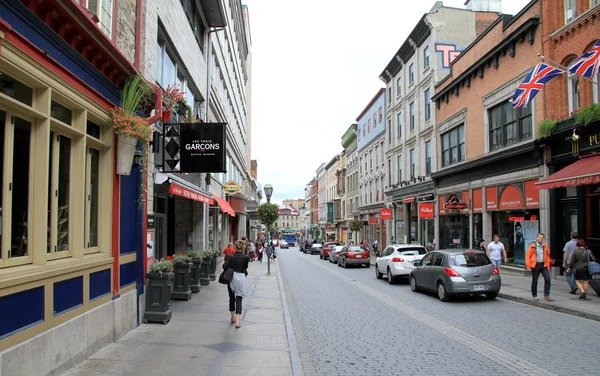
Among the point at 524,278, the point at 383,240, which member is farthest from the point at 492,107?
the point at 383,240

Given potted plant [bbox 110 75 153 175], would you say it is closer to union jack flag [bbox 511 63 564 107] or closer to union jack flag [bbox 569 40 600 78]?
union jack flag [bbox 569 40 600 78]

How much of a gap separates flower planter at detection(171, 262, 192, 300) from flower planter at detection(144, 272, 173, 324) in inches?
109

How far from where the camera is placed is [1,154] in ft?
16.4

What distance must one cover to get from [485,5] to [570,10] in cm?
1730

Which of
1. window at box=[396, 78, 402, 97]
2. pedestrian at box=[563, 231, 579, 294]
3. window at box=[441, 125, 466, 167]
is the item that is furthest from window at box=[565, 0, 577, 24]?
window at box=[396, 78, 402, 97]

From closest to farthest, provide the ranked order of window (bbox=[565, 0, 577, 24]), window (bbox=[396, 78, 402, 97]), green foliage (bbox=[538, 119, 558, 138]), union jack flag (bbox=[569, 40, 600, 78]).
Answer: union jack flag (bbox=[569, 40, 600, 78]) < window (bbox=[565, 0, 577, 24]) < green foliage (bbox=[538, 119, 558, 138]) < window (bbox=[396, 78, 402, 97])

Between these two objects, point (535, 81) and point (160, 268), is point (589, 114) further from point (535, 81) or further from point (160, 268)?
point (160, 268)

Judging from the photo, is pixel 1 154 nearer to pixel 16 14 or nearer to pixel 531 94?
pixel 16 14

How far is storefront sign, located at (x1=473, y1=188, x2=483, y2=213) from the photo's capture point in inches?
889

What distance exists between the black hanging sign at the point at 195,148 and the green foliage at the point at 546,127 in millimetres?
12049

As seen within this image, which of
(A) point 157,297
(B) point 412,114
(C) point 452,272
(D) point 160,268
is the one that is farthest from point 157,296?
(B) point 412,114

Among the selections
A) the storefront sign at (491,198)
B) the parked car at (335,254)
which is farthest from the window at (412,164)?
the storefront sign at (491,198)

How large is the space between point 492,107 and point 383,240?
22.4m

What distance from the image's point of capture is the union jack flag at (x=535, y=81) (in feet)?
46.8
